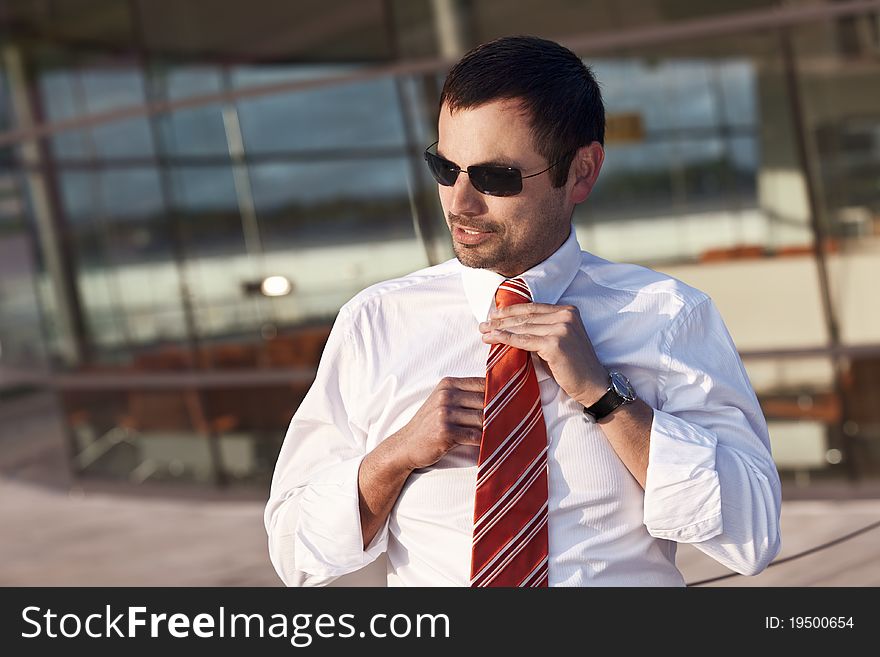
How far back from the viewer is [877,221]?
6.03 metres

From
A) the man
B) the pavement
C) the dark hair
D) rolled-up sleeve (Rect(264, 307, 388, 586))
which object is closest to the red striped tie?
the man

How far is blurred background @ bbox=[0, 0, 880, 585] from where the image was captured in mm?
6129

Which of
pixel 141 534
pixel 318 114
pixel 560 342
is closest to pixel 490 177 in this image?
pixel 560 342

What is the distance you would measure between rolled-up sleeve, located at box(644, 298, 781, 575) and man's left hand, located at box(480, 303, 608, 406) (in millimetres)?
118

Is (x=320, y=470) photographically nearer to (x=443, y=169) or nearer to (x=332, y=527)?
(x=332, y=527)

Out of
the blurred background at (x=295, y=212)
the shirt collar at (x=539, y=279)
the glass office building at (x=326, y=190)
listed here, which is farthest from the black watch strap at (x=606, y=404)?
the glass office building at (x=326, y=190)

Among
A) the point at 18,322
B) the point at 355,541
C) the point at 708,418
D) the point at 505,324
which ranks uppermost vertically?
the point at 18,322

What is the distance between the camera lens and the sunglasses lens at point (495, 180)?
1.46m

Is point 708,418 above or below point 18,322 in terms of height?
below

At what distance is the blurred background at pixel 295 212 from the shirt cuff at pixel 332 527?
3722 millimetres

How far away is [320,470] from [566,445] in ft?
1.33
